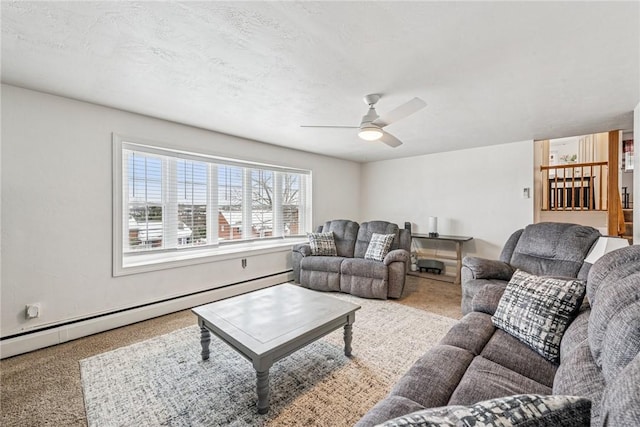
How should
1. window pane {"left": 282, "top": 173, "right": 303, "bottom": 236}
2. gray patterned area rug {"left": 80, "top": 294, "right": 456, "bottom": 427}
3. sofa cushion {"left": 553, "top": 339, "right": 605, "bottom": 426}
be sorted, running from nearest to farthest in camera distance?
1. sofa cushion {"left": 553, "top": 339, "right": 605, "bottom": 426}
2. gray patterned area rug {"left": 80, "top": 294, "right": 456, "bottom": 427}
3. window pane {"left": 282, "top": 173, "right": 303, "bottom": 236}

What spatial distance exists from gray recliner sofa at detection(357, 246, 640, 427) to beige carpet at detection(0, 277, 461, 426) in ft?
5.82

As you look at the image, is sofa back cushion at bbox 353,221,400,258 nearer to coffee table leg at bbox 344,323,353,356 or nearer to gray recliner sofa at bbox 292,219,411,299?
gray recliner sofa at bbox 292,219,411,299

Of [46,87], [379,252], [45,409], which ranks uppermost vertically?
[46,87]

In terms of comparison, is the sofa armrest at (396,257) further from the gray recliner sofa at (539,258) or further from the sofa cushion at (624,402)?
the sofa cushion at (624,402)

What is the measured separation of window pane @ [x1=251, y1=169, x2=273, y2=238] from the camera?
4.32 m

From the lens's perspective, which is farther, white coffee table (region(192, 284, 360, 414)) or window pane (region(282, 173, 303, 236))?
window pane (region(282, 173, 303, 236))

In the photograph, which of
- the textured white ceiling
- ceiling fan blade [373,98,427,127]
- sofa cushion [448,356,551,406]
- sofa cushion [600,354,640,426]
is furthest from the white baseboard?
sofa cushion [600,354,640,426]

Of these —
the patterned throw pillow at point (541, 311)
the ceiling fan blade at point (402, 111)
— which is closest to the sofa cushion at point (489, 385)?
the patterned throw pillow at point (541, 311)

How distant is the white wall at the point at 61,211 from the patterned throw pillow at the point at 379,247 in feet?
8.56

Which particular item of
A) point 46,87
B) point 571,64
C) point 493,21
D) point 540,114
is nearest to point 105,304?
point 46,87

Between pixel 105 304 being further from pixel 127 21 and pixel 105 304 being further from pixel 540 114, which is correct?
pixel 540 114

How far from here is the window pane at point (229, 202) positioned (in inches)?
154

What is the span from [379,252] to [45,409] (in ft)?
11.3

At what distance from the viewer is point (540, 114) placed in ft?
9.70
